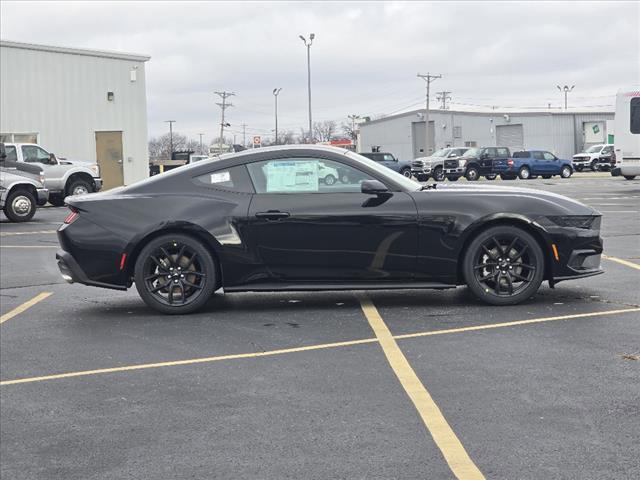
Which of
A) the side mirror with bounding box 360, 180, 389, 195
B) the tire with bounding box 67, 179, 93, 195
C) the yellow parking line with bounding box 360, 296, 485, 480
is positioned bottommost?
the yellow parking line with bounding box 360, 296, 485, 480

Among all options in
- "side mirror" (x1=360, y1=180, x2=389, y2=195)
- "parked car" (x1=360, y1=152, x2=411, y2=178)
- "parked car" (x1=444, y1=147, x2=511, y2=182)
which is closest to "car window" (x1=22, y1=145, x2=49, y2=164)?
"side mirror" (x1=360, y1=180, x2=389, y2=195)

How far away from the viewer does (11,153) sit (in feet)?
85.1

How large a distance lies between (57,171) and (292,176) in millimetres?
20143

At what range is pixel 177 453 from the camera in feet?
14.6

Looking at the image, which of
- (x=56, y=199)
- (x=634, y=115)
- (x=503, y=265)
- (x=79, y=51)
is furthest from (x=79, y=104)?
(x=503, y=265)

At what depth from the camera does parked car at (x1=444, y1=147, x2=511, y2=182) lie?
45.8m

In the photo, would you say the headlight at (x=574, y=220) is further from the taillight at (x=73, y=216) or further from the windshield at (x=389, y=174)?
the taillight at (x=73, y=216)

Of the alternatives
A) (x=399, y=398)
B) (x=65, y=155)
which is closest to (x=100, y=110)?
(x=65, y=155)

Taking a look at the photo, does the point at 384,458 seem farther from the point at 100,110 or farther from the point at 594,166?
the point at 594,166

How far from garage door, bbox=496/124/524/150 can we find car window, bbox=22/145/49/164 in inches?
2266

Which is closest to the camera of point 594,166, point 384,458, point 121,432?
point 384,458

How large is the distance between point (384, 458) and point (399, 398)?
0.99 metres

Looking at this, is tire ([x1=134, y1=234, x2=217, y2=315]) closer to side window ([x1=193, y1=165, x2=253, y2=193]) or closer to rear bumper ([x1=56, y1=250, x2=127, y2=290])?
rear bumper ([x1=56, y1=250, x2=127, y2=290])

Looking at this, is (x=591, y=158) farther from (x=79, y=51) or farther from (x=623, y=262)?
(x=623, y=262)
